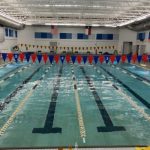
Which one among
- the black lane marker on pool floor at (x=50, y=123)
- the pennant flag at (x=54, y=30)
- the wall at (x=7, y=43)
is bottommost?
the black lane marker on pool floor at (x=50, y=123)

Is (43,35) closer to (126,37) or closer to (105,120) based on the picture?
(126,37)

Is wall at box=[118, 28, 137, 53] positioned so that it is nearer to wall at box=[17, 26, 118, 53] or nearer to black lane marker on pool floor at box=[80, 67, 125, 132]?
wall at box=[17, 26, 118, 53]

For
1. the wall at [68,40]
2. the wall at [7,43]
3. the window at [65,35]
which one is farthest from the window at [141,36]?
the wall at [7,43]

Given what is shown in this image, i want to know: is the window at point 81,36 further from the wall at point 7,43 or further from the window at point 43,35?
the wall at point 7,43

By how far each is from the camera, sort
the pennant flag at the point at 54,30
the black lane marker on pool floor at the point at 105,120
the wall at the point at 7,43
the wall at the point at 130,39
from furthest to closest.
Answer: the pennant flag at the point at 54,30 < the wall at the point at 130,39 < the wall at the point at 7,43 < the black lane marker on pool floor at the point at 105,120

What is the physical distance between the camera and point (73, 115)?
545cm

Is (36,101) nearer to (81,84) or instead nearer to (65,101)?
(65,101)

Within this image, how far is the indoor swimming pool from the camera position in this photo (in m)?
4.12

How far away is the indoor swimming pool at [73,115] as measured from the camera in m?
4.12

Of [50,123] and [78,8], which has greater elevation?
[78,8]

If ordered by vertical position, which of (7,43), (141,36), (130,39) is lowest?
(7,43)

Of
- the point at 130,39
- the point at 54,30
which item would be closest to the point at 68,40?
the point at 54,30

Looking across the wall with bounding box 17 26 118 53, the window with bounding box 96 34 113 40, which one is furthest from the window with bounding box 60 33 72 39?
the window with bounding box 96 34 113 40

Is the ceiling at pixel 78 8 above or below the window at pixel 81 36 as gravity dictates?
above
